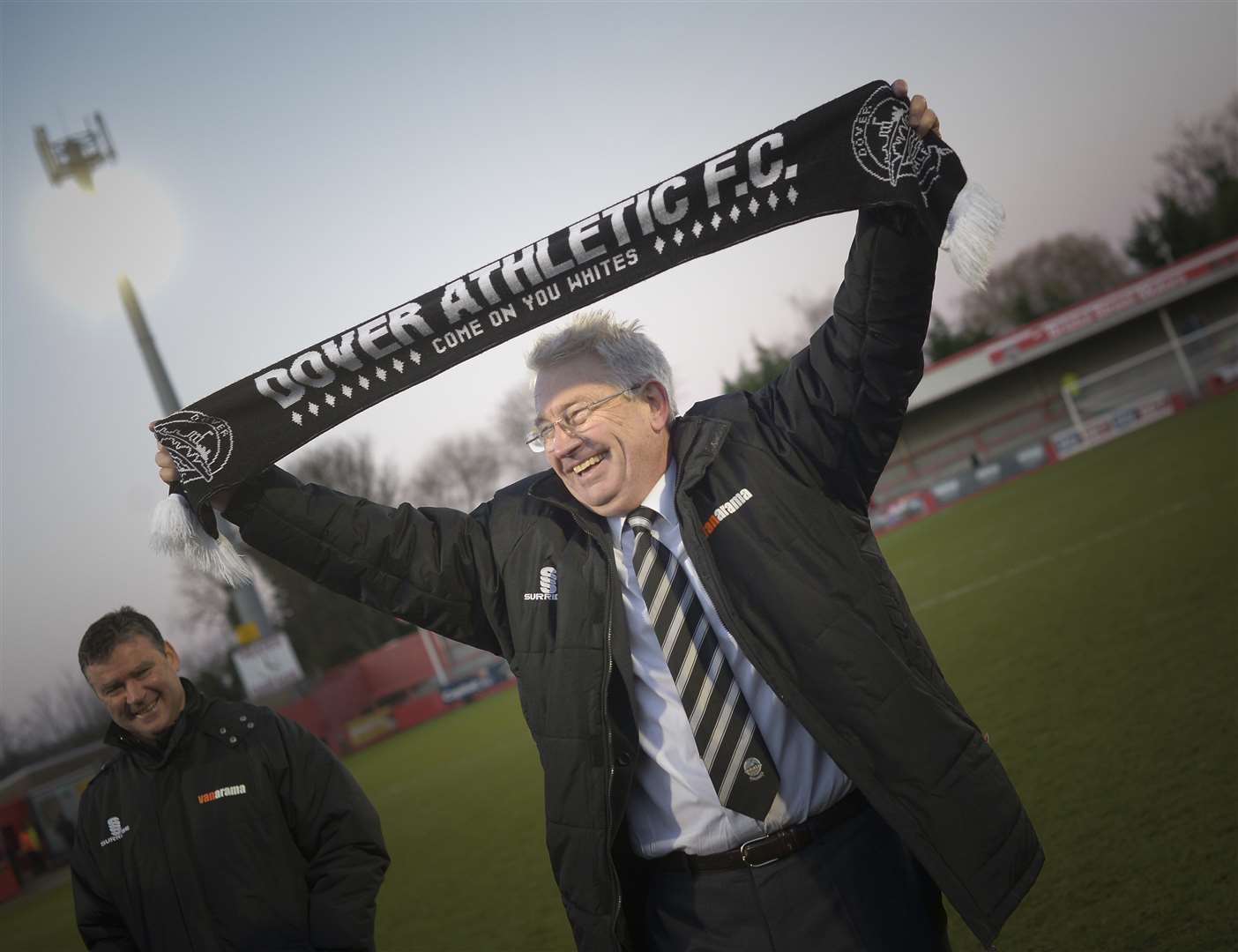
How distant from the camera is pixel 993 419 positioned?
111 ft

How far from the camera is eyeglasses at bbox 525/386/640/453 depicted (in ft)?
7.98

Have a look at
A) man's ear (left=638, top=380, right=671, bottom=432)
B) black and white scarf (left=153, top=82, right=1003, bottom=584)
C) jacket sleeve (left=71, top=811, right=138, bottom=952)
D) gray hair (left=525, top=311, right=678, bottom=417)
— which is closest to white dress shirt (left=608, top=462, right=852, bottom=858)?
man's ear (left=638, top=380, right=671, bottom=432)

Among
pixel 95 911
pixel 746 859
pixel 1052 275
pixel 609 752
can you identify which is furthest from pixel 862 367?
pixel 1052 275

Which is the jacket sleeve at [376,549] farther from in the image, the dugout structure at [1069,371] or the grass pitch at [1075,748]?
the dugout structure at [1069,371]

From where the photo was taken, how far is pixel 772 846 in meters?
2.19

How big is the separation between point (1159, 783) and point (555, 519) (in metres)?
3.77

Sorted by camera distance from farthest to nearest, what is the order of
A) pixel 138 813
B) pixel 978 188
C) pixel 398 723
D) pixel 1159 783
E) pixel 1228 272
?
1. pixel 1228 272
2. pixel 398 723
3. pixel 1159 783
4. pixel 138 813
5. pixel 978 188

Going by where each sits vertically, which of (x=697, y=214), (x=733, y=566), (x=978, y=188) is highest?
(x=697, y=214)

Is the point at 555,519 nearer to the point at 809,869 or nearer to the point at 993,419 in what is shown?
the point at 809,869

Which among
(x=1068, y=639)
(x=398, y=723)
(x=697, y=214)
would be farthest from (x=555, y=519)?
(x=398, y=723)

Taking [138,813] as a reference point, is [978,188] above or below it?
above

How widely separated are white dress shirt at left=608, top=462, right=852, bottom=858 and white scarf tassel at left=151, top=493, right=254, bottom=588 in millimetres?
1173

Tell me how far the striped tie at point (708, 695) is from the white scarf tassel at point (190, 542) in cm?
119

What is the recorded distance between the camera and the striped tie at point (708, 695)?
7.08ft
